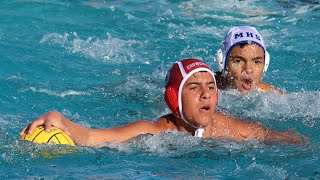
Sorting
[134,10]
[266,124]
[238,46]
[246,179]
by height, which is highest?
[134,10]

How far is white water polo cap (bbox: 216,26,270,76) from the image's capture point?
812 centimetres

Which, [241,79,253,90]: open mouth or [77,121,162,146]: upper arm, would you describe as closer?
[77,121,162,146]: upper arm

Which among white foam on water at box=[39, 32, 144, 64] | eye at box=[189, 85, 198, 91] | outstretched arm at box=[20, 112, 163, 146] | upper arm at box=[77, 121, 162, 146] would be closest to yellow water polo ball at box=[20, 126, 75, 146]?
outstretched arm at box=[20, 112, 163, 146]

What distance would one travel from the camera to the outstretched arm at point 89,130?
5957 millimetres

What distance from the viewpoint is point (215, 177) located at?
579 cm

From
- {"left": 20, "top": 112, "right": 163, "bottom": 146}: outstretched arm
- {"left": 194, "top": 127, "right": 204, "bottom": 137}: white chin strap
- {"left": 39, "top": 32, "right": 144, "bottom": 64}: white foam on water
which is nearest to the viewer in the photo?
{"left": 20, "top": 112, "right": 163, "bottom": 146}: outstretched arm

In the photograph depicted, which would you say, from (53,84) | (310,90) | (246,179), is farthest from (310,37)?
(246,179)

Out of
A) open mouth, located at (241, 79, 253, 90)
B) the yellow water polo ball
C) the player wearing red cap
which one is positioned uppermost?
open mouth, located at (241, 79, 253, 90)

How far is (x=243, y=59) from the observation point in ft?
26.5

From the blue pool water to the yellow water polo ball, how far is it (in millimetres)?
69

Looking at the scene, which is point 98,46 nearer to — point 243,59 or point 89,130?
point 243,59

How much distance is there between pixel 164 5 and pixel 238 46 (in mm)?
5189

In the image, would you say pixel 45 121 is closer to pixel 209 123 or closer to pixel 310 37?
pixel 209 123

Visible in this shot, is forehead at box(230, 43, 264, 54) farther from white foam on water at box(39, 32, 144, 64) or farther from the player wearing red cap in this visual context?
white foam on water at box(39, 32, 144, 64)
